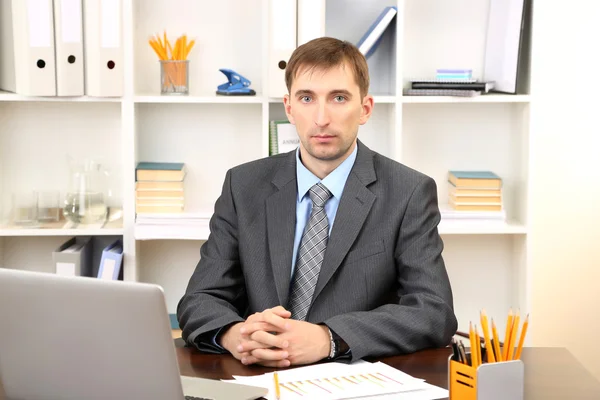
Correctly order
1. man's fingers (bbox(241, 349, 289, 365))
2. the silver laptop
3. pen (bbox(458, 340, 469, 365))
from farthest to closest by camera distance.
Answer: man's fingers (bbox(241, 349, 289, 365)) → pen (bbox(458, 340, 469, 365)) → the silver laptop

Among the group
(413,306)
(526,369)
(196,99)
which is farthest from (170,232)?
(526,369)

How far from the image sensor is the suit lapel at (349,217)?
2014mm

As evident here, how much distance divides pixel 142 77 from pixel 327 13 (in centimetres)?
74

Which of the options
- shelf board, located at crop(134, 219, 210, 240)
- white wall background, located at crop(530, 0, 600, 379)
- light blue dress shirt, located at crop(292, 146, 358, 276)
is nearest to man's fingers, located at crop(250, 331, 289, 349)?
light blue dress shirt, located at crop(292, 146, 358, 276)

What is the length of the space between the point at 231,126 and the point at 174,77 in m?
0.32

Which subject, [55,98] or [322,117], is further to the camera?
[55,98]

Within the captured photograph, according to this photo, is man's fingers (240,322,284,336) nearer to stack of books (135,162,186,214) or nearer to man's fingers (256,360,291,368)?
man's fingers (256,360,291,368)

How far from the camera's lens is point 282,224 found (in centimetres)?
210

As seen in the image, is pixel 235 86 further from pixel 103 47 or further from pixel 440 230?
pixel 440 230

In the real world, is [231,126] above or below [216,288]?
above

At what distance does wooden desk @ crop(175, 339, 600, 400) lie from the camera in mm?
1521

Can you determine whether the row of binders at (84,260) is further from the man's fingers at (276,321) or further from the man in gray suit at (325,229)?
the man's fingers at (276,321)

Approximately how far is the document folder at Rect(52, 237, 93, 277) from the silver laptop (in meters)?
1.76

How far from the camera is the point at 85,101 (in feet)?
Answer: 10.1
